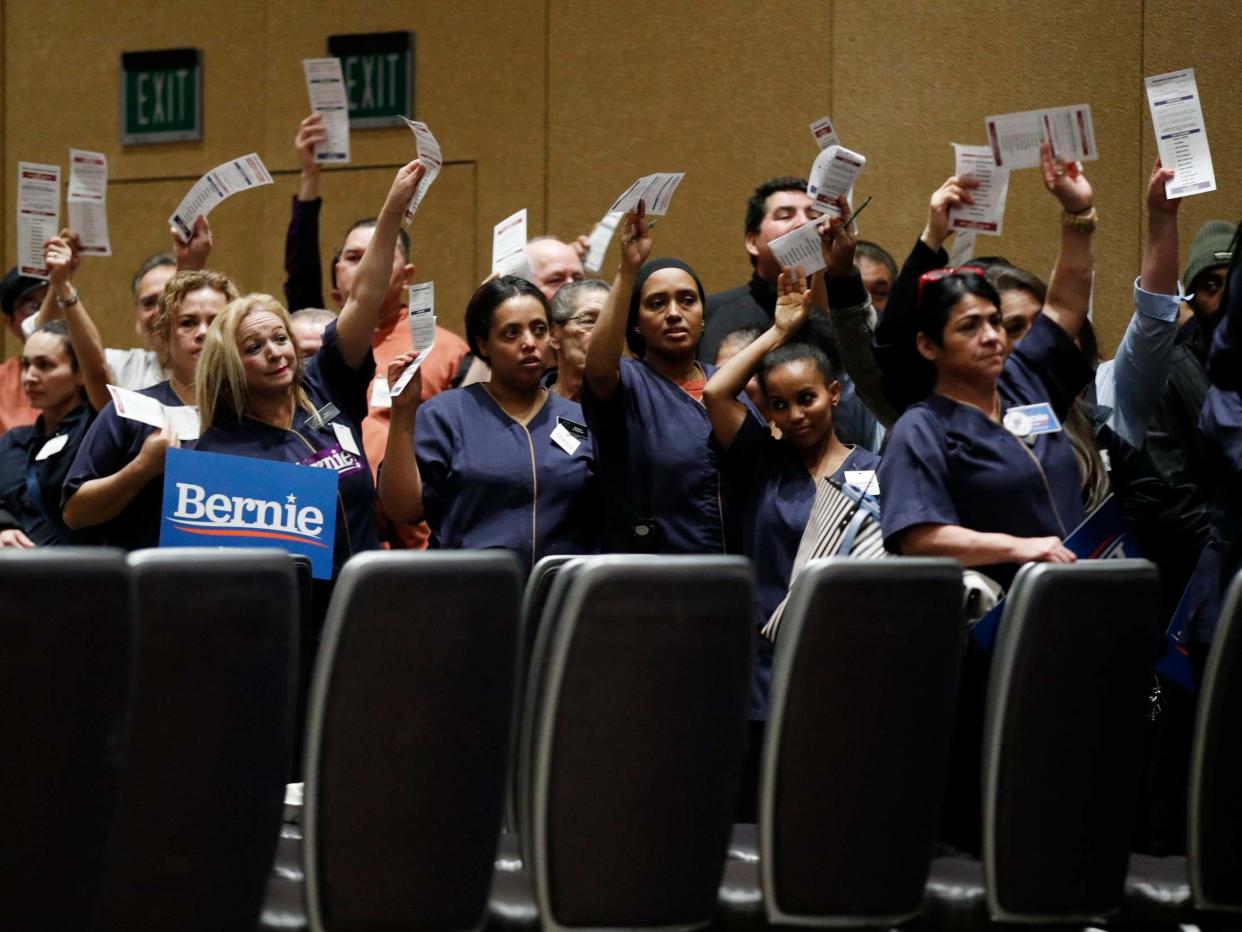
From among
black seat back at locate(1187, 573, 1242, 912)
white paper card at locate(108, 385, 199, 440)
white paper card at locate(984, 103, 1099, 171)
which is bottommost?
black seat back at locate(1187, 573, 1242, 912)

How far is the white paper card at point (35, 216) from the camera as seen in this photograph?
12.8ft

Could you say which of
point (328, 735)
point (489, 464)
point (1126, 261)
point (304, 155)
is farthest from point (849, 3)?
point (328, 735)

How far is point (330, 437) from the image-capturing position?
317 cm

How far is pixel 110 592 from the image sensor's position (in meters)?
1.56

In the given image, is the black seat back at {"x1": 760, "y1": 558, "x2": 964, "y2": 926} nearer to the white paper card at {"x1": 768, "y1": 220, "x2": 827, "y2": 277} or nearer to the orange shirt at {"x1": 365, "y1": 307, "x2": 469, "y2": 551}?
the white paper card at {"x1": 768, "y1": 220, "x2": 827, "y2": 277}

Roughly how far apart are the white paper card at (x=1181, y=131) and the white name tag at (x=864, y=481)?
72 cm

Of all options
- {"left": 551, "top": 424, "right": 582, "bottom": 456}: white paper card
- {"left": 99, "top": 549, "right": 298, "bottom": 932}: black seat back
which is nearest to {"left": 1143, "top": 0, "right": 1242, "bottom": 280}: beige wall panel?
{"left": 551, "top": 424, "right": 582, "bottom": 456}: white paper card

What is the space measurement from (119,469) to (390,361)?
0.84 m

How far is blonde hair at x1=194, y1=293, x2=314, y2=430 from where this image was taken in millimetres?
3090

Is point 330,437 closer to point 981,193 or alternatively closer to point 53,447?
point 53,447

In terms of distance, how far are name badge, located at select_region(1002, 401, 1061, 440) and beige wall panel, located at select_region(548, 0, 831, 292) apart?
2.20 metres

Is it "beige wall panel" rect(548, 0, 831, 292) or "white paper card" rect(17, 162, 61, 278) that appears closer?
"white paper card" rect(17, 162, 61, 278)

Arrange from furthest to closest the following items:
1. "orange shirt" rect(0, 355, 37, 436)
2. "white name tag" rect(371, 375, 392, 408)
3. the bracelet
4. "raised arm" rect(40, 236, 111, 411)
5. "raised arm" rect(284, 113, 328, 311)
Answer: "orange shirt" rect(0, 355, 37, 436)
"raised arm" rect(284, 113, 328, 311)
"raised arm" rect(40, 236, 111, 411)
"white name tag" rect(371, 375, 392, 408)
the bracelet

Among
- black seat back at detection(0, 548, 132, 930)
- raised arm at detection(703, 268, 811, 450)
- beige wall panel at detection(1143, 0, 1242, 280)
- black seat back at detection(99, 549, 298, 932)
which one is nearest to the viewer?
black seat back at detection(0, 548, 132, 930)
